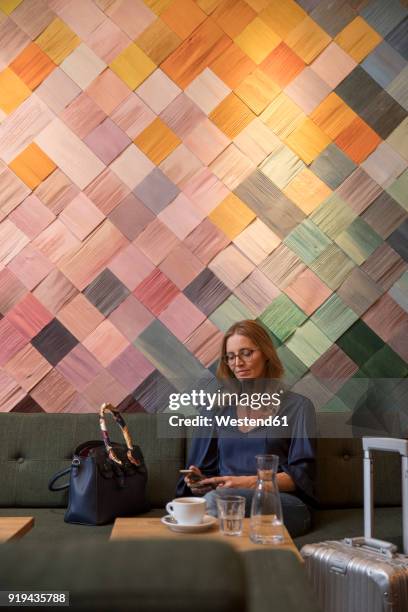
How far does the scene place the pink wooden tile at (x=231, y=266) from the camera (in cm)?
243

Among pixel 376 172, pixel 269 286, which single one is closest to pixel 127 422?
pixel 269 286

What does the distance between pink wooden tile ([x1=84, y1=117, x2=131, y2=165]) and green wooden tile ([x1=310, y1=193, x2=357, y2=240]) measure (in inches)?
29.9

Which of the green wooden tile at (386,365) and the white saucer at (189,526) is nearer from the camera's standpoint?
the white saucer at (189,526)

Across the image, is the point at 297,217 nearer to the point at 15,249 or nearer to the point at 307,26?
the point at 307,26

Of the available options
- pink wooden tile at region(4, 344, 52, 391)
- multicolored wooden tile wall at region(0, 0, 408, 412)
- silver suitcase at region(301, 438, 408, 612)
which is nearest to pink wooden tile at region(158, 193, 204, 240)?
multicolored wooden tile wall at region(0, 0, 408, 412)

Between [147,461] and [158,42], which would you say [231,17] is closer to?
[158,42]

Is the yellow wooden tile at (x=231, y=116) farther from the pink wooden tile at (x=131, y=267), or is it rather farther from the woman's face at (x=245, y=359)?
the woman's face at (x=245, y=359)

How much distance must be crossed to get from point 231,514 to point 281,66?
70.4 inches

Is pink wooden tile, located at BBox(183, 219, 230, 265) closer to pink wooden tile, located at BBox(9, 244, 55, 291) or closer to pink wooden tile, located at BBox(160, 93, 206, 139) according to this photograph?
pink wooden tile, located at BBox(160, 93, 206, 139)

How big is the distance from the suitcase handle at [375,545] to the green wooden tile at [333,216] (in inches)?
46.2

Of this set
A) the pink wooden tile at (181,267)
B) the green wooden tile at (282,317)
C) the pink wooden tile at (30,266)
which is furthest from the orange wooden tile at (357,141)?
the pink wooden tile at (30,266)

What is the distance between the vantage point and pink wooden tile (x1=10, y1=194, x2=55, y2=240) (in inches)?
95.9

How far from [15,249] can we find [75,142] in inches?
18.0

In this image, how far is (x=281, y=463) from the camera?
203cm
